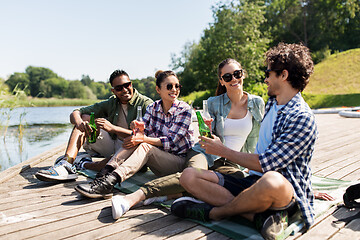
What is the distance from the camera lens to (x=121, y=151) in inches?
135

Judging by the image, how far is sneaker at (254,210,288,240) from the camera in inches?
84.6

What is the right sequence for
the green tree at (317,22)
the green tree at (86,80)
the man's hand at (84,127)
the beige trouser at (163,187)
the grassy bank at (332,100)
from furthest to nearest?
the green tree at (86,80), the green tree at (317,22), the grassy bank at (332,100), the man's hand at (84,127), the beige trouser at (163,187)

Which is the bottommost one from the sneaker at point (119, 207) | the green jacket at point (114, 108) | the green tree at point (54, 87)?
the sneaker at point (119, 207)

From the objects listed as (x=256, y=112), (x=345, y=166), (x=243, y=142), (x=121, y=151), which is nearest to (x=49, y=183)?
(x=121, y=151)

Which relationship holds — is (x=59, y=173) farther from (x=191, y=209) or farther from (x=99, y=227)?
(x=191, y=209)

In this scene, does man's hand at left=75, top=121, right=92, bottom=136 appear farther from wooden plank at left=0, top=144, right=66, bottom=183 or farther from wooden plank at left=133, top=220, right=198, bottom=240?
wooden plank at left=133, top=220, right=198, bottom=240

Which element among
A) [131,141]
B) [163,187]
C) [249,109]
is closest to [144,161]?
[131,141]

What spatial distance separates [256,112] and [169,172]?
1206 millimetres

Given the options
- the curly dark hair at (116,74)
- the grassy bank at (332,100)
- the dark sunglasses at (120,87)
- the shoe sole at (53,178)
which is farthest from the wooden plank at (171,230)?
the grassy bank at (332,100)

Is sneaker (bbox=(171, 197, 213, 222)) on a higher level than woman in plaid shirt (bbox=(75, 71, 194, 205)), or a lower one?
lower

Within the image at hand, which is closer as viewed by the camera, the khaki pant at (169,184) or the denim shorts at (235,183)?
the denim shorts at (235,183)

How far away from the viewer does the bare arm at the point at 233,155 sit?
2290 millimetres

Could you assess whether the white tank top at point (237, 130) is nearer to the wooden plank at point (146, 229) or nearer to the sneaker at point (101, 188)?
the wooden plank at point (146, 229)

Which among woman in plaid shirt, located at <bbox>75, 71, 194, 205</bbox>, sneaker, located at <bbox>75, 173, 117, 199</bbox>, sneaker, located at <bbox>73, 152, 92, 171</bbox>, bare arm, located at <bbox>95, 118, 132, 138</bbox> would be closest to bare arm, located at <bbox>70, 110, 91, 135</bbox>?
bare arm, located at <bbox>95, 118, 132, 138</bbox>
